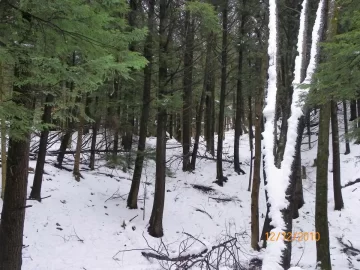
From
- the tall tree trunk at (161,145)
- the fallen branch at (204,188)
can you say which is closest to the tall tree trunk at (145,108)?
the tall tree trunk at (161,145)

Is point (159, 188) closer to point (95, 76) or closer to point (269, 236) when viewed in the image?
point (95, 76)

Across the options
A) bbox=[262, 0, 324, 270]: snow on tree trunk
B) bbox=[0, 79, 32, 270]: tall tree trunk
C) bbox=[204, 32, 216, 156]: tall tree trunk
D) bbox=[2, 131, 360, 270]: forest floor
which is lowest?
bbox=[2, 131, 360, 270]: forest floor

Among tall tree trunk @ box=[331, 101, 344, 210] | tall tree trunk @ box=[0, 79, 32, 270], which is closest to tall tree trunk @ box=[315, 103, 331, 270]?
tall tree trunk @ box=[331, 101, 344, 210]

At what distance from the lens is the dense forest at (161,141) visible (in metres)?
3.37

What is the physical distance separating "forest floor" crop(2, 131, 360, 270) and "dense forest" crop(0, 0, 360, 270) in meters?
0.05

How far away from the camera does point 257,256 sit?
30.4ft

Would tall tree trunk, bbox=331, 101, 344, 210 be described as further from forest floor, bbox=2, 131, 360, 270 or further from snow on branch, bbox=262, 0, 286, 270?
snow on branch, bbox=262, 0, 286, 270

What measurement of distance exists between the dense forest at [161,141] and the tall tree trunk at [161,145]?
0.03m

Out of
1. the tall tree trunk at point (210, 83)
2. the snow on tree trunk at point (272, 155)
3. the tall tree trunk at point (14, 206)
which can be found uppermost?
the tall tree trunk at point (210, 83)

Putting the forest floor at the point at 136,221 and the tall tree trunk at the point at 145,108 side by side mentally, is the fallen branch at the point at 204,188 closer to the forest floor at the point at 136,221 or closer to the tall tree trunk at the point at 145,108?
the forest floor at the point at 136,221

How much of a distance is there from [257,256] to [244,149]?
1453cm

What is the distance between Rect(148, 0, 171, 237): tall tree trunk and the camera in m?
10.2

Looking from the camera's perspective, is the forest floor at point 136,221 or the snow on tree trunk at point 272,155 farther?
the forest floor at point 136,221

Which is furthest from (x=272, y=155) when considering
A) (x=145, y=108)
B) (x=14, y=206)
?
(x=145, y=108)
